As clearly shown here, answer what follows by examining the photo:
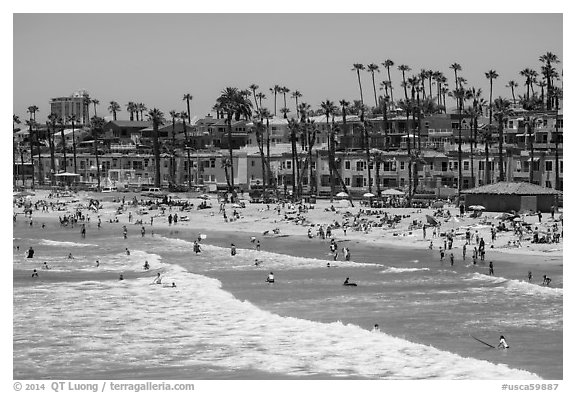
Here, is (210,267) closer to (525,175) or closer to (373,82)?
(525,175)

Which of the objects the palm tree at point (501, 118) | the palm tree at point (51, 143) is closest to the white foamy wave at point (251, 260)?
the palm tree at point (501, 118)

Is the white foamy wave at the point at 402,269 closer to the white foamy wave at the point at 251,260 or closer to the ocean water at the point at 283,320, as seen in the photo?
the ocean water at the point at 283,320

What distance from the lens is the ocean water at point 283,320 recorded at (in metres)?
30.1

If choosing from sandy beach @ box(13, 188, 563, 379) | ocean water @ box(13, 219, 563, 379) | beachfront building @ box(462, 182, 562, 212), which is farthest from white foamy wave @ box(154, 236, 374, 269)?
beachfront building @ box(462, 182, 562, 212)

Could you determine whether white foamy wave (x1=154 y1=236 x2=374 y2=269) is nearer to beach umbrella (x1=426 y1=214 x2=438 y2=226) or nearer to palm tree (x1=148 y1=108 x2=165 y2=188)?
beach umbrella (x1=426 y1=214 x2=438 y2=226)

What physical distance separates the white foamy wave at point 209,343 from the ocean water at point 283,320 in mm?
47

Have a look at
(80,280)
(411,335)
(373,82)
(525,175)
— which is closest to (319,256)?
(80,280)

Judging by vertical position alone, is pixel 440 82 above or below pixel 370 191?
above

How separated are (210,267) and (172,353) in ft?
78.1

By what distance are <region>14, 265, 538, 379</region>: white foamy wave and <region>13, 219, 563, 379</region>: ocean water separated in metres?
0.05

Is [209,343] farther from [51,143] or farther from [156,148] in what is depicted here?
[51,143]

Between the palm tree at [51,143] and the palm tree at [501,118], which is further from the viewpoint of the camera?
the palm tree at [51,143]

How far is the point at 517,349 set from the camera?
32094 millimetres

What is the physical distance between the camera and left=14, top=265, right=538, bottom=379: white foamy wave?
98.0ft
